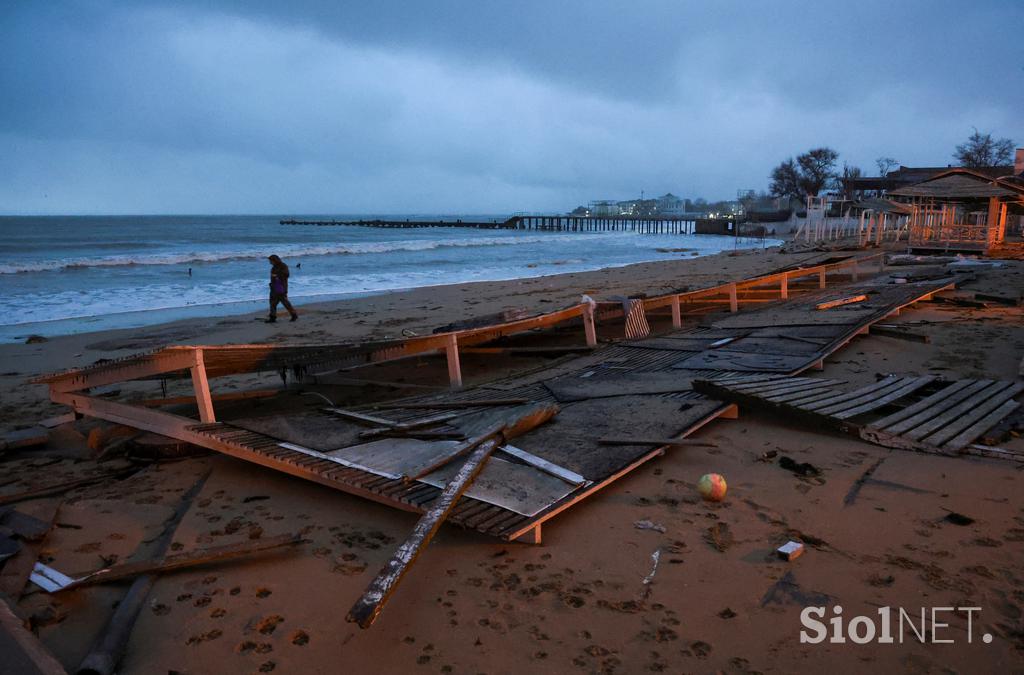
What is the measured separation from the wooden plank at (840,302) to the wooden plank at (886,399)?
509 centimetres

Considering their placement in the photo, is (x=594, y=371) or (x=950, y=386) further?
(x=594, y=371)

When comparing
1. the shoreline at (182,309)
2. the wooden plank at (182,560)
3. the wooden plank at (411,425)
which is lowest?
the shoreline at (182,309)

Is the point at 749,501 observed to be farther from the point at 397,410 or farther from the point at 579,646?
the point at 397,410

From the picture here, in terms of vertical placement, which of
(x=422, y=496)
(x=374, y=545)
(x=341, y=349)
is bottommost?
(x=374, y=545)

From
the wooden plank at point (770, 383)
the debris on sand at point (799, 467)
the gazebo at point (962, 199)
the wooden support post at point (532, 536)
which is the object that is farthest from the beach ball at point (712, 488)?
the gazebo at point (962, 199)

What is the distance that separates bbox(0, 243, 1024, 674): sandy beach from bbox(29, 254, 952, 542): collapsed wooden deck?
0.97ft

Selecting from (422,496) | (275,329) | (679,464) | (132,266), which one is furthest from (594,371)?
(132,266)

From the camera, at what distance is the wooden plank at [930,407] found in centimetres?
597

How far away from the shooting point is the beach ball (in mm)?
4875

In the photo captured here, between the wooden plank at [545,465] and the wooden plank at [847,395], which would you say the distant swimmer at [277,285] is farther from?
the wooden plank at [847,395]

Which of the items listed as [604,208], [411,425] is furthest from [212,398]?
[604,208]

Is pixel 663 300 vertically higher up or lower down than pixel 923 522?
higher up

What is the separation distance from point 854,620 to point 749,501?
1474mm

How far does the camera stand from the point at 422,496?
4.43 meters
